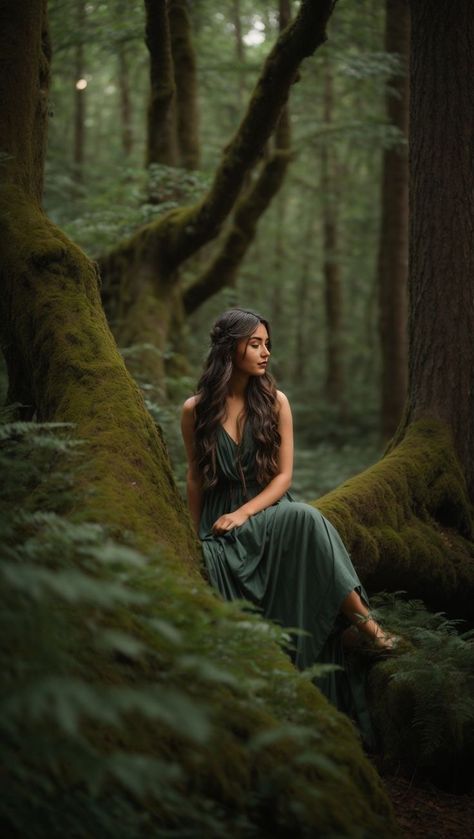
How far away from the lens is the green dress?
4223mm

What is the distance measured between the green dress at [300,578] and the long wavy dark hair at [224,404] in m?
0.47

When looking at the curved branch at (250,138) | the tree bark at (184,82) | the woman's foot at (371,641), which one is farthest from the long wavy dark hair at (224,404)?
the tree bark at (184,82)

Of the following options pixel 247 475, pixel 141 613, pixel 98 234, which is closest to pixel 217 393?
pixel 247 475

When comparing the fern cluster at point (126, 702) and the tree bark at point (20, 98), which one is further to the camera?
the tree bark at point (20, 98)

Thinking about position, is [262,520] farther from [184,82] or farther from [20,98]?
[184,82]

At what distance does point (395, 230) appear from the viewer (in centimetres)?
1220

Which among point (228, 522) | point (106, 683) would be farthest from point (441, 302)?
point (106, 683)

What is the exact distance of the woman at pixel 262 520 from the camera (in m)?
4.25

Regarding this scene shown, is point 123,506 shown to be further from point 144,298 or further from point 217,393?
point 144,298

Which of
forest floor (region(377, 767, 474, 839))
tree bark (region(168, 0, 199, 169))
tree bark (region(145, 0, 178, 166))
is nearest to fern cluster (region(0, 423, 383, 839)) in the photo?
forest floor (region(377, 767, 474, 839))

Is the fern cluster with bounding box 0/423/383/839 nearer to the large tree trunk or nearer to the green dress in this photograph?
the large tree trunk

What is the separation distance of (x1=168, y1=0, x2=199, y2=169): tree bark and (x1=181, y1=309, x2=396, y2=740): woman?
26.5ft

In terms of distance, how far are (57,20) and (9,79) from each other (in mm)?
6932

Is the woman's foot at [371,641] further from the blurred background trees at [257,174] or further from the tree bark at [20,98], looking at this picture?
the blurred background trees at [257,174]
